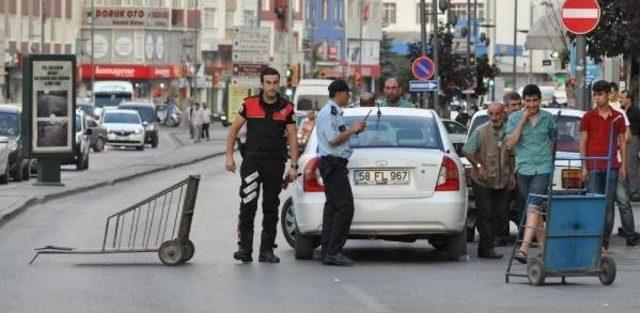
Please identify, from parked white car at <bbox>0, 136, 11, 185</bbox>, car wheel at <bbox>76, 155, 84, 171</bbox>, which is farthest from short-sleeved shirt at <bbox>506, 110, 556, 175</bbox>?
car wheel at <bbox>76, 155, 84, 171</bbox>

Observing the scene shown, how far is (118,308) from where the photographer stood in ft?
43.4

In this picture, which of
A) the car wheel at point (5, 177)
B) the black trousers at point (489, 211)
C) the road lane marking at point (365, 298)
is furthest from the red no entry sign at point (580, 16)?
the car wheel at point (5, 177)

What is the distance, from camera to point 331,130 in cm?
1734

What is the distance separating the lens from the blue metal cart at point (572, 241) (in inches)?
598

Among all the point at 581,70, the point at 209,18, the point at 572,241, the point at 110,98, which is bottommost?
the point at 110,98

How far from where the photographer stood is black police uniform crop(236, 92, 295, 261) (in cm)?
1753

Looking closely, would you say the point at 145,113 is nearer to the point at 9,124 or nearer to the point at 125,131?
the point at 125,131

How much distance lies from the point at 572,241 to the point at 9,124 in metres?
25.7

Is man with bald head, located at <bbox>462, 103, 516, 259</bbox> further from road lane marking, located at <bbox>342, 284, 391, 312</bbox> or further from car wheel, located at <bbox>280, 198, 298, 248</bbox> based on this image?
road lane marking, located at <bbox>342, 284, 391, 312</bbox>

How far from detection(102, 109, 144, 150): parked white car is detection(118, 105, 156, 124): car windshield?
12.7 feet

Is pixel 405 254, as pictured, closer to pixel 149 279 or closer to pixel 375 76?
pixel 149 279

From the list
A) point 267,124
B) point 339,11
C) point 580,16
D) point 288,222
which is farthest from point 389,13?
point 267,124

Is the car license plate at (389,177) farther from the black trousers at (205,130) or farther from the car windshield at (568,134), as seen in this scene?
the black trousers at (205,130)

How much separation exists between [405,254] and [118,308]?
620cm
